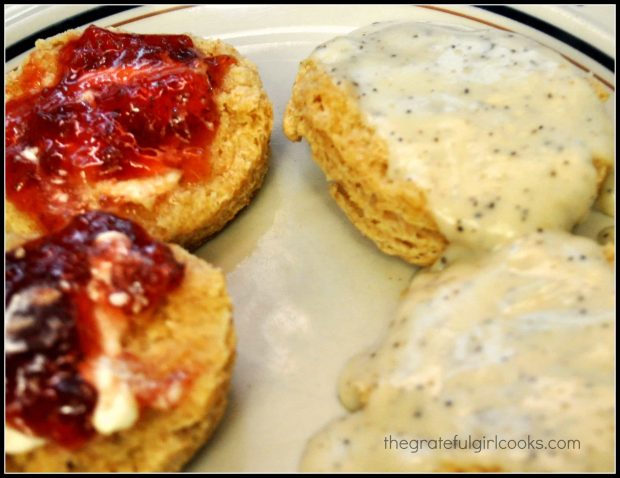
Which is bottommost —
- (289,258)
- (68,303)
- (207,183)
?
(289,258)

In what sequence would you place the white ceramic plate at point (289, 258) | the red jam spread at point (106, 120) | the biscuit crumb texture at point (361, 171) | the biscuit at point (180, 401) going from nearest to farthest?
the biscuit at point (180, 401)
the white ceramic plate at point (289, 258)
the biscuit crumb texture at point (361, 171)
the red jam spread at point (106, 120)

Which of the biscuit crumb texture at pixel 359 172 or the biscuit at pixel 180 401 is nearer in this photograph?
the biscuit at pixel 180 401

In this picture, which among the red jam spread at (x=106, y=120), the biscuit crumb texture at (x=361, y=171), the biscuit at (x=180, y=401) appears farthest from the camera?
the red jam spread at (x=106, y=120)

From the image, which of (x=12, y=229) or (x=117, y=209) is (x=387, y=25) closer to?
(x=117, y=209)

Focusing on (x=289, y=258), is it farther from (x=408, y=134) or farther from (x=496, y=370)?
(x=496, y=370)

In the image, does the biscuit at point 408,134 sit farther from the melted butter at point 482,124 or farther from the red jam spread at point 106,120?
the red jam spread at point 106,120

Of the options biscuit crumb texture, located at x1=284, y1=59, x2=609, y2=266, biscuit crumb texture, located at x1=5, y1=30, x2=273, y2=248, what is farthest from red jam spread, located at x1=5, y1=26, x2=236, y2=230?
biscuit crumb texture, located at x1=284, y1=59, x2=609, y2=266

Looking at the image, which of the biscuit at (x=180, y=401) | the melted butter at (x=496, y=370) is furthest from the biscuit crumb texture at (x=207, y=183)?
the melted butter at (x=496, y=370)

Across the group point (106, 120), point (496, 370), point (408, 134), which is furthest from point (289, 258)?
point (496, 370)
